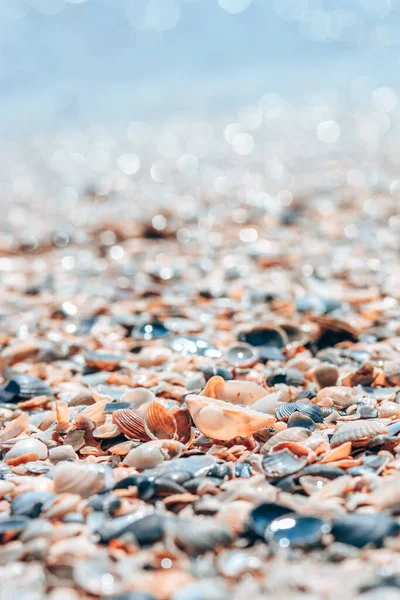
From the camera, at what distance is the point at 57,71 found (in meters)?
16.0

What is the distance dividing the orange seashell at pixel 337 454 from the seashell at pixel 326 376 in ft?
2.25

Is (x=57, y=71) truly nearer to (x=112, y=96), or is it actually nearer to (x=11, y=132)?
(x=112, y=96)

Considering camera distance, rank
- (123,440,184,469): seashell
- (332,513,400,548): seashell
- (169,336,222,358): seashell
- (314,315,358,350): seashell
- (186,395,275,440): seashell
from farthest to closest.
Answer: (314,315,358,350): seashell, (169,336,222,358): seashell, (186,395,275,440): seashell, (123,440,184,469): seashell, (332,513,400,548): seashell

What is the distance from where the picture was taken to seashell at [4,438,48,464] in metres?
2.25

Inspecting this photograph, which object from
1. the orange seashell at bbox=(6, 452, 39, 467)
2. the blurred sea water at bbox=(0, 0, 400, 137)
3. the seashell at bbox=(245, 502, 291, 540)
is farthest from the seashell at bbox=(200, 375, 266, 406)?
the blurred sea water at bbox=(0, 0, 400, 137)

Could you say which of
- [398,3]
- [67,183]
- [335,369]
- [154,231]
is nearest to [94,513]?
[335,369]

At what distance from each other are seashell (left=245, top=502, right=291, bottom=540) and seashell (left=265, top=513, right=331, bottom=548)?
0.6 inches

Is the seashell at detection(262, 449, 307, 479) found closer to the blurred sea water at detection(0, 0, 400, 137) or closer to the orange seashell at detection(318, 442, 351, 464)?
the orange seashell at detection(318, 442, 351, 464)

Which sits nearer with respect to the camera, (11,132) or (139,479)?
(139,479)

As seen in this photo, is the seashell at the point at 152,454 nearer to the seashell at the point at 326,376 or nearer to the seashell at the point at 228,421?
the seashell at the point at 228,421

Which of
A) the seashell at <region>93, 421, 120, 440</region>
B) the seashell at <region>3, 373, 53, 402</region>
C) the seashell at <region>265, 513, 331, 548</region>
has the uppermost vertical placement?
the seashell at <region>3, 373, 53, 402</region>

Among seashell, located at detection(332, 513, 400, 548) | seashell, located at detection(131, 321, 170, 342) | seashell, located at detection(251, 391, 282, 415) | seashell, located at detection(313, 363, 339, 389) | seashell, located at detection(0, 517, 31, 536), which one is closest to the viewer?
seashell, located at detection(332, 513, 400, 548)

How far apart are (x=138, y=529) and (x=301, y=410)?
86 cm

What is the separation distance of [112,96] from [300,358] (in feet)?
40.2
